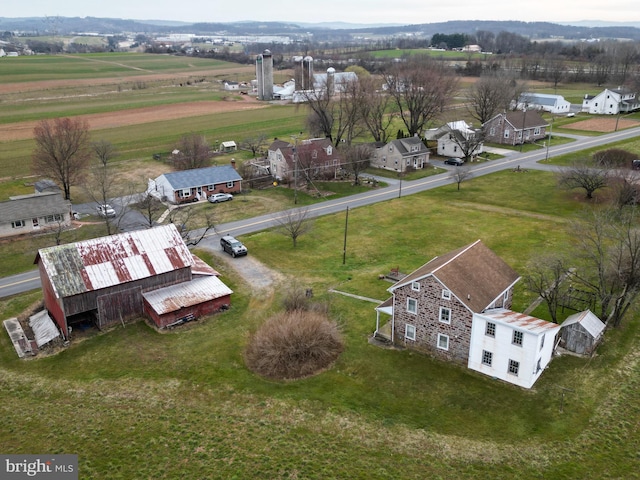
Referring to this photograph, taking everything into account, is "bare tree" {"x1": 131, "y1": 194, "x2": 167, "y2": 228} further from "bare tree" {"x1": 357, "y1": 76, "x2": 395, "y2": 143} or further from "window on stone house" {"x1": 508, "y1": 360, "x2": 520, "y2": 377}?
"window on stone house" {"x1": 508, "y1": 360, "x2": 520, "y2": 377}

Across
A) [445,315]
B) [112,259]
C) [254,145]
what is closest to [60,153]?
[112,259]

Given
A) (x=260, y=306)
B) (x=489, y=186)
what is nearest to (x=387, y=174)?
(x=489, y=186)

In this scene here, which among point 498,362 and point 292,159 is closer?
point 498,362

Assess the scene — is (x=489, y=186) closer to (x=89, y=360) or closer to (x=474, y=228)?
(x=474, y=228)

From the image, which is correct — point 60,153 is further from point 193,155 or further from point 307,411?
point 307,411

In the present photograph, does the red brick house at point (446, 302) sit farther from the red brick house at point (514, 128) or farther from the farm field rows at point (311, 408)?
the red brick house at point (514, 128)

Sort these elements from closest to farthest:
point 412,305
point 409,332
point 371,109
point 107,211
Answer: point 412,305, point 409,332, point 107,211, point 371,109

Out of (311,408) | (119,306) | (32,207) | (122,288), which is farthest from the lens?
(32,207)

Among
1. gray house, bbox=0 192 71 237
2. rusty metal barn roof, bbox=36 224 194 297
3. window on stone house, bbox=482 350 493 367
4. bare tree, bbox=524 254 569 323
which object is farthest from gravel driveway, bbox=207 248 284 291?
bare tree, bbox=524 254 569 323
